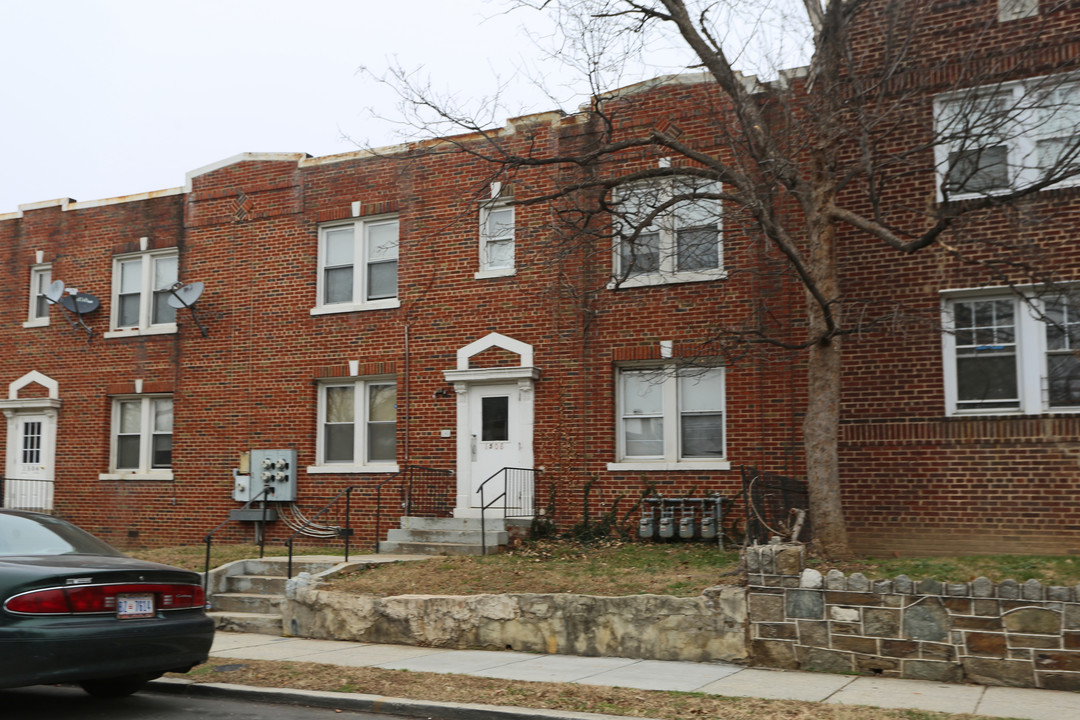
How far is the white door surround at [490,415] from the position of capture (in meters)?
15.2

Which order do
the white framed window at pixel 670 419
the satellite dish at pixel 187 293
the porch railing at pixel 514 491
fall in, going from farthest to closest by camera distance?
the satellite dish at pixel 187 293 < the porch railing at pixel 514 491 < the white framed window at pixel 670 419

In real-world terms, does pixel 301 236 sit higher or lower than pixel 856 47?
lower

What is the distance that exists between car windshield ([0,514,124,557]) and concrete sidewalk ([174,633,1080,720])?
97.9 inches

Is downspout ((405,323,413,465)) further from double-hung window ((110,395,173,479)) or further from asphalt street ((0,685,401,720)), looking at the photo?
asphalt street ((0,685,401,720))

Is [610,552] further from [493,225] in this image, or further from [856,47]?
[856,47]

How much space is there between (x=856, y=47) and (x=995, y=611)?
8442 mm

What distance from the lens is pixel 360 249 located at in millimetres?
16891

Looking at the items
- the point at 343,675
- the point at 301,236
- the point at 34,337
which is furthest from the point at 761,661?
the point at 34,337

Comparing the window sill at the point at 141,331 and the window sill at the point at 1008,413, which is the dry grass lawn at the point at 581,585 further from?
the window sill at the point at 141,331

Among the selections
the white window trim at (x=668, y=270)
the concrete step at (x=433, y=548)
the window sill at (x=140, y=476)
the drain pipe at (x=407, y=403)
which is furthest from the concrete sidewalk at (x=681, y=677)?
the window sill at (x=140, y=476)

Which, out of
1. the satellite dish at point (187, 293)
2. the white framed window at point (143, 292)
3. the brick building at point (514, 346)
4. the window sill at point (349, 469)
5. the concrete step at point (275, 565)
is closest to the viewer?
the brick building at point (514, 346)

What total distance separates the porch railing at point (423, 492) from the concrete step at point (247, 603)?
11.1 ft

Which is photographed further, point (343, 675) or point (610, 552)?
point (610, 552)

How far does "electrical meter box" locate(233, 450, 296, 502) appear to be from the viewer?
16734mm
